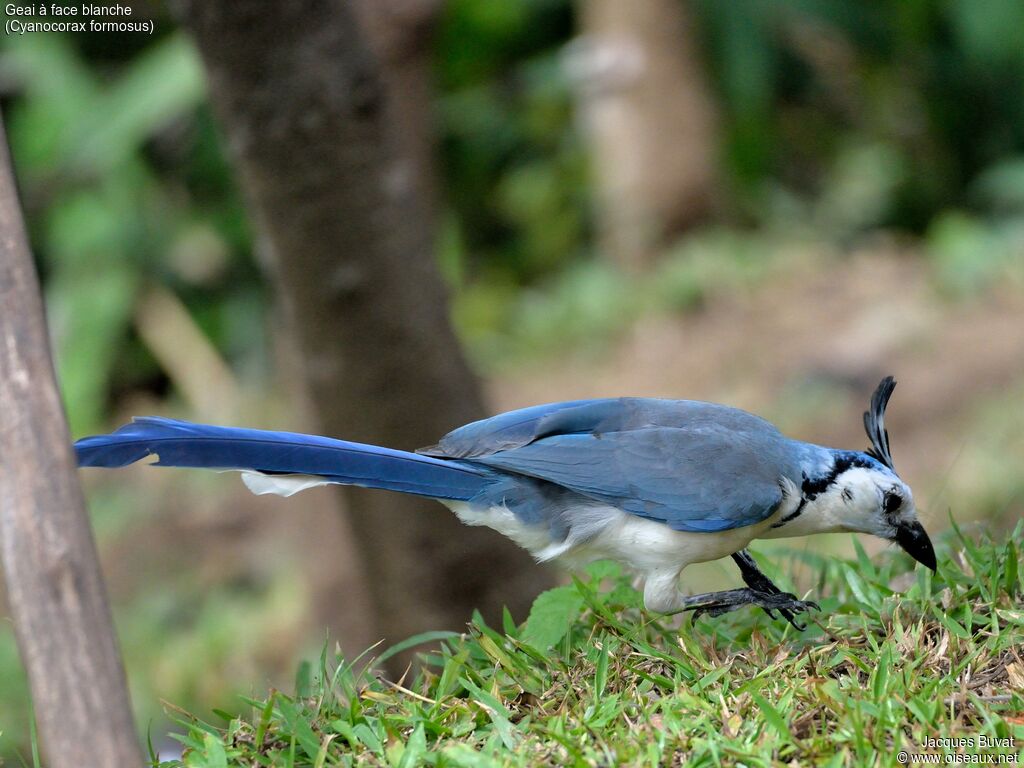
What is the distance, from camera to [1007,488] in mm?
5531

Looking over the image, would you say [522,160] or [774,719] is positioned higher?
[522,160]

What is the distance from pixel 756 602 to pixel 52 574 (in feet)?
5.62

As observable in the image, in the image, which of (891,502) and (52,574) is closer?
(52,574)

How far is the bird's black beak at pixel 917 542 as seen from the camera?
2996 mm

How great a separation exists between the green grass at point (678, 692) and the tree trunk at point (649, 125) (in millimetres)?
6071

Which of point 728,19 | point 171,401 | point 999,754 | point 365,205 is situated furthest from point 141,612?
point 728,19

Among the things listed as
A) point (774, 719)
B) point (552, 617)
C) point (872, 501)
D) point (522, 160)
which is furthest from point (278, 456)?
point (522, 160)

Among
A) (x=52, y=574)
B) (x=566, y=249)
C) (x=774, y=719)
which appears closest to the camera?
(x=52, y=574)

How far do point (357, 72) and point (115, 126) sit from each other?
5.98 metres

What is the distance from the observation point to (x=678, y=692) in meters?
2.48

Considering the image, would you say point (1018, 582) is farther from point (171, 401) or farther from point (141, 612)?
point (171, 401)

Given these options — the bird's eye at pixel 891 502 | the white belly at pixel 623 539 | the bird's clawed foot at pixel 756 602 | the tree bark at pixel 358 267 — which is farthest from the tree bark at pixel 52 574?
the bird's eye at pixel 891 502

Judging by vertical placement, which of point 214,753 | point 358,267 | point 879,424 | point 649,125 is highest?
point 649,125

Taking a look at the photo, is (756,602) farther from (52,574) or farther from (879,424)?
(52,574)
